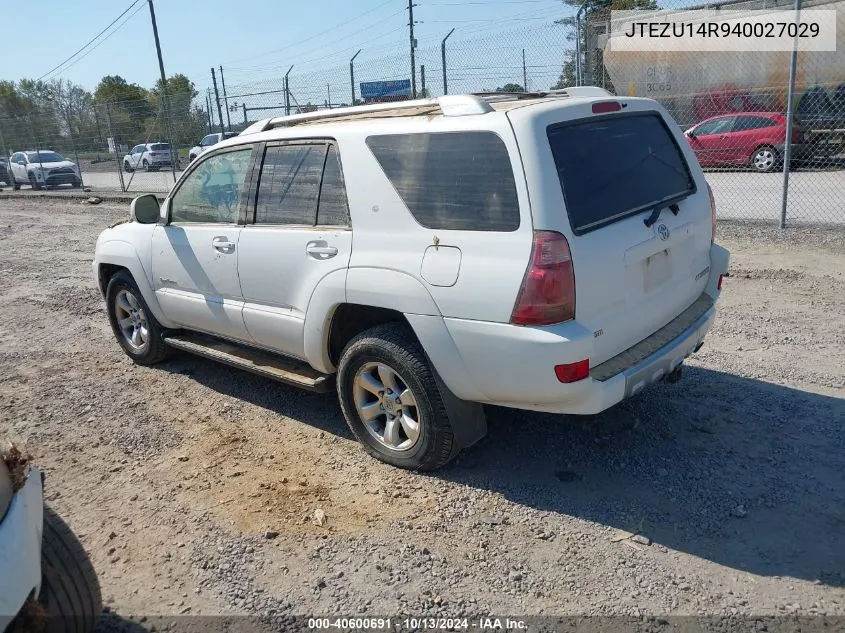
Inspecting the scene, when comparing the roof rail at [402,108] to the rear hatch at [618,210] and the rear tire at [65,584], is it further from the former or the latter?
the rear tire at [65,584]

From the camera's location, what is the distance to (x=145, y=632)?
2908 mm

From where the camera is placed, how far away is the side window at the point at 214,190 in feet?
15.5

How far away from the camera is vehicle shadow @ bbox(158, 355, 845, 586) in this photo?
10.5 ft

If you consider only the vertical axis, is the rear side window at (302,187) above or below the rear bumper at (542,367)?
above

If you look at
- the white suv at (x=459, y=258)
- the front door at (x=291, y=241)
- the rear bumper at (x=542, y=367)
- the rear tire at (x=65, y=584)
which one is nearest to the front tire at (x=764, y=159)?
the white suv at (x=459, y=258)

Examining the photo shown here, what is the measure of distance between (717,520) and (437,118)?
2416mm

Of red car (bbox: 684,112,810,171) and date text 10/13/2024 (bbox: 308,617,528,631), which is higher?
red car (bbox: 684,112,810,171)

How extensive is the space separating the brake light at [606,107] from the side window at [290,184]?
1.56 metres

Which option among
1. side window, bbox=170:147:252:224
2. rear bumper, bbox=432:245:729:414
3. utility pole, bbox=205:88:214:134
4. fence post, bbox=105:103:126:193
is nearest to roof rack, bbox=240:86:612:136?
side window, bbox=170:147:252:224

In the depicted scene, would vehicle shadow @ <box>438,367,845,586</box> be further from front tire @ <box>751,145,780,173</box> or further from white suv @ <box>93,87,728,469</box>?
front tire @ <box>751,145,780,173</box>

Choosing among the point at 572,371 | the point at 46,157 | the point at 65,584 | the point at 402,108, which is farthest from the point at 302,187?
the point at 46,157

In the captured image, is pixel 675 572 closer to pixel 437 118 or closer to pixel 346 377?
pixel 346 377

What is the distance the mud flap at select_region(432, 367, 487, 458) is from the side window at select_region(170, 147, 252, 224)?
79.5 inches

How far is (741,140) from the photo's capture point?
16594 millimetres
